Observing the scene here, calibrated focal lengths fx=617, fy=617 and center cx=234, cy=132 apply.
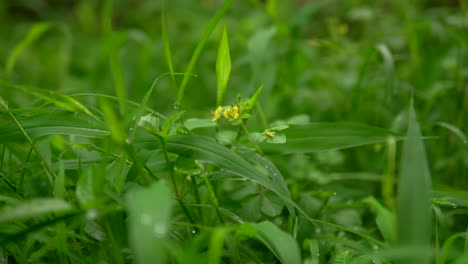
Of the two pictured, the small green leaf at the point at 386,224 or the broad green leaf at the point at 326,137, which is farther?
the broad green leaf at the point at 326,137

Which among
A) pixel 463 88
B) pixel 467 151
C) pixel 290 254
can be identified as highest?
pixel 463 88

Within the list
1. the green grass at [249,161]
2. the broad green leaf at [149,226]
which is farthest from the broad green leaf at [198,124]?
the broad green leaf at [149,226]

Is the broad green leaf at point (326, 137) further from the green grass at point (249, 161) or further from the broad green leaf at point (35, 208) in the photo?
the broad green leaf at point (35, 208)

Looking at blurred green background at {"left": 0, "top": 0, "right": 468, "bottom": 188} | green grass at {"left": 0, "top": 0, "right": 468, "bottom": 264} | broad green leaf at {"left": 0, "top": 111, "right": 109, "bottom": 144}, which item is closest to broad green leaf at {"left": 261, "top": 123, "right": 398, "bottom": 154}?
green grass at {"left": 0, "top": 0, "right": 468, "bottom": 264}

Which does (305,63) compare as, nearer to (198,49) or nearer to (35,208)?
(198,49)

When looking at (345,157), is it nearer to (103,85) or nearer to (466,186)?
(466,186)

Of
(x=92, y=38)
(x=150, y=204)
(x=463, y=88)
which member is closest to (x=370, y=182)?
(x=463, y=88)
